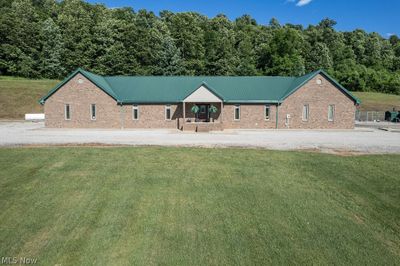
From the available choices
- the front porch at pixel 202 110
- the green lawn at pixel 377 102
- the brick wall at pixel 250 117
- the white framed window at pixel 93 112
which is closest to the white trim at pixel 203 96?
the front porch at pixel 202 110

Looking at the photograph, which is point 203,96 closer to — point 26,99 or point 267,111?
point 267,111

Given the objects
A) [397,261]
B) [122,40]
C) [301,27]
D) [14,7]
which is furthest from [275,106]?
[301,27]

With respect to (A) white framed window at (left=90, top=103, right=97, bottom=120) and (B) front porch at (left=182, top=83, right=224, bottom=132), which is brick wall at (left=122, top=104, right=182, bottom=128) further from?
(A) white framed window at (left=90, top=103, right=97, bottom=120)

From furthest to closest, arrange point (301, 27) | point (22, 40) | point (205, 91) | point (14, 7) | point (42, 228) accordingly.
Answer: point (301, 27) < point (14, 7) < point (22, 40) < point (205, 91) < point (42, 228)

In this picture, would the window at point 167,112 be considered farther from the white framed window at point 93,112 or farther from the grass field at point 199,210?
the grass field at point 199,210

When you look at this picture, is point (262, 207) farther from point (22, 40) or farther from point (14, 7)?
point (14, 7)

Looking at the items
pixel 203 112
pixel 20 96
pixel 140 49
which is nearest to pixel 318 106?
pixel 203 112
